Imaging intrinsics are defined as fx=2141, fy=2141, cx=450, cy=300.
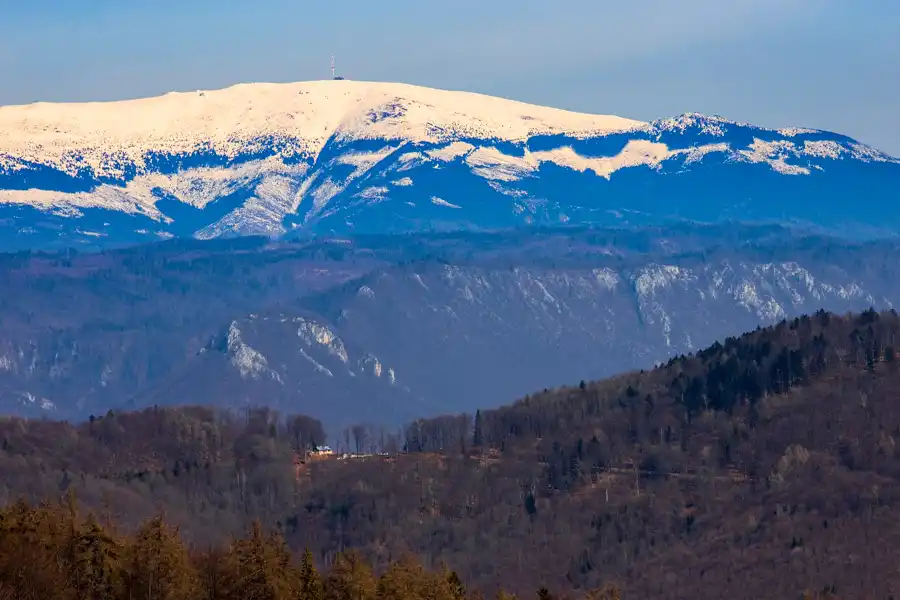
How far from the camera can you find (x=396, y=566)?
169500 mm

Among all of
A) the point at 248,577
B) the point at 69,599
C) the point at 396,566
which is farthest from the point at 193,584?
the point at 396,566

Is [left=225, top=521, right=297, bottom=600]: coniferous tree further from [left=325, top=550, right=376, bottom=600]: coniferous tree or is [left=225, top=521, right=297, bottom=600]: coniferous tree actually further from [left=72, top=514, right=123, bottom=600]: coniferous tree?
[left=72, top=514, right=123, bottom=600]: coniferous tree

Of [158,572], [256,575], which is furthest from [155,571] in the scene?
[256,575]

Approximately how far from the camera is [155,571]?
491ft

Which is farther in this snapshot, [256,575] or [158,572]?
[256,575]

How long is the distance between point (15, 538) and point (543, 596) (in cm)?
3863

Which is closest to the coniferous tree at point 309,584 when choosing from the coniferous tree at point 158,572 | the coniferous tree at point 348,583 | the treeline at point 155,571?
the treeline at point 155,571

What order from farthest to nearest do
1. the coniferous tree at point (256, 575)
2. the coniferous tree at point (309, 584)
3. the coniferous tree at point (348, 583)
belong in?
the coniferous tree at point (348, 583)
the coniferous tree at point (309, 584)
the coniferous tree at point (256, 575)

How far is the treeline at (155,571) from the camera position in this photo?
144m

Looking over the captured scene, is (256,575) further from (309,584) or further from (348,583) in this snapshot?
(348,583)

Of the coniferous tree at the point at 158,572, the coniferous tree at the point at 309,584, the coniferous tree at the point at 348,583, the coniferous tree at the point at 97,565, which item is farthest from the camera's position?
the coniferous tree at the point at 348,583

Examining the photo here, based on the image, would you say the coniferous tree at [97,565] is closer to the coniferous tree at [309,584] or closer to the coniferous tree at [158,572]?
the coniferous tree at [158,572]

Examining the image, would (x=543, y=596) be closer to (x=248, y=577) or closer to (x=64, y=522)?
(x=248, y=577)

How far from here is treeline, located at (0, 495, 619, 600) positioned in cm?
14350
